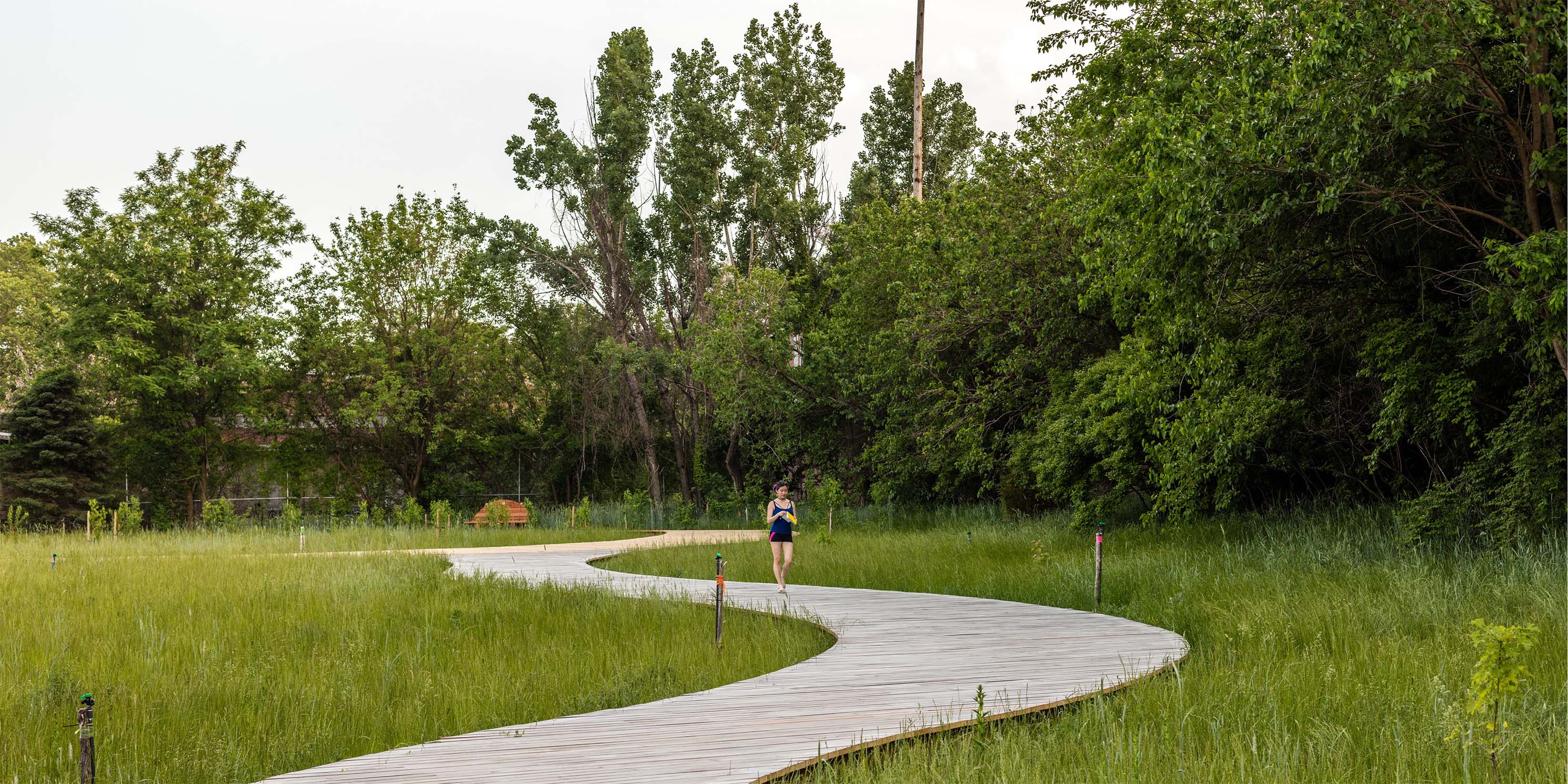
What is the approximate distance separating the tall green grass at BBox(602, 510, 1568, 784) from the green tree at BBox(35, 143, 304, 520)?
981 inches

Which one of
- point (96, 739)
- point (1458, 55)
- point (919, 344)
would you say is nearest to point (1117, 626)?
point (1458, 55)

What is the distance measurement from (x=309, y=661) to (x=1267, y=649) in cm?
779

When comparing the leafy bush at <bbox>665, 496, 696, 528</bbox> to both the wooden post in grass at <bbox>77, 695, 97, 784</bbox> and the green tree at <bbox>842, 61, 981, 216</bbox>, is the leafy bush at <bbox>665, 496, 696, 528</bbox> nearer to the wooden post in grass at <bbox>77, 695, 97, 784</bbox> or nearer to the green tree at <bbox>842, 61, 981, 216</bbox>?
the green tree at <bbox>842, 61, 981, 216</bbox>

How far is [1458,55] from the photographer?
1088 centimetres

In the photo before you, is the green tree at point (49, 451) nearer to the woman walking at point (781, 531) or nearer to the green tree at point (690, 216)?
the green tree at point (690, 216)

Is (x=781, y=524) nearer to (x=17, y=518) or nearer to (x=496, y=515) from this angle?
(x=496, y=515)

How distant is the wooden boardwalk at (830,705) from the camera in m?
4.95

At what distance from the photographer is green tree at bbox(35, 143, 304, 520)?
3578 cm

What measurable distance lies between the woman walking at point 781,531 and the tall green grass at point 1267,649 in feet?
6.81

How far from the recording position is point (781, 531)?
13.8m

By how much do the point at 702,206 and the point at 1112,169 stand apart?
24.0 m

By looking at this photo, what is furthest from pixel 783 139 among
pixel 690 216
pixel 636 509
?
pixel 636 509

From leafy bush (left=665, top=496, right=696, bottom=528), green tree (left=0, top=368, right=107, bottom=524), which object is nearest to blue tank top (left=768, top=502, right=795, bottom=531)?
leafy bush (left=665, top=496, right=696, bottom=528)

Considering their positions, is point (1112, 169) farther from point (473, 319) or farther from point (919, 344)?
point (473, 319)
